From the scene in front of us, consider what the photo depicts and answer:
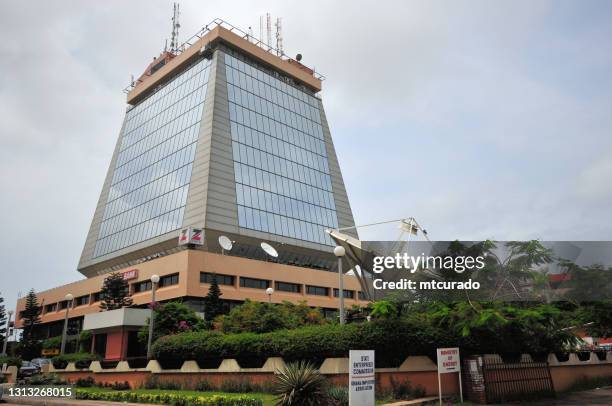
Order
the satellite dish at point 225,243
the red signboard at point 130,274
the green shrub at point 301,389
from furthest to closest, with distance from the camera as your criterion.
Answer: the red signboard at point 130,274
the satellite dish at point 225,243
the green shrub at point 301,389

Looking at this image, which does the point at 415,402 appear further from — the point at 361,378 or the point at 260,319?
the point at 260,319

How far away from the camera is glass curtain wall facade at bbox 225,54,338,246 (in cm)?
6700

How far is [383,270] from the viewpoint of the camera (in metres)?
25.5

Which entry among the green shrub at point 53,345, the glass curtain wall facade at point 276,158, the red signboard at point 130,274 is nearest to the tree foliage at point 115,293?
the red signboard at point 130,274

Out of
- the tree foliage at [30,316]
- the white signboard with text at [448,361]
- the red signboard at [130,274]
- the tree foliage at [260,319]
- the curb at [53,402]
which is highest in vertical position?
the red signboard at [130,274]

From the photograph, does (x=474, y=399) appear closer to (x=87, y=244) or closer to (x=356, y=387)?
(x=356, y=387)

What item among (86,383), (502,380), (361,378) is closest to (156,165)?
(86,383)

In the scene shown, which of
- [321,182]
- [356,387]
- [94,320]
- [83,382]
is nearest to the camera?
[356,387]

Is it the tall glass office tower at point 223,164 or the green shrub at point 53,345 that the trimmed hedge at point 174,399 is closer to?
the tall glass office tower at point 223,164

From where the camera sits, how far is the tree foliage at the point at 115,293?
57375 mm

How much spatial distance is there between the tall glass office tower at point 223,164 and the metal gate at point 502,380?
4341 cm

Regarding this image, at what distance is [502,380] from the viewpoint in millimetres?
19031

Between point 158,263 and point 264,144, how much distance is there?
936 inches

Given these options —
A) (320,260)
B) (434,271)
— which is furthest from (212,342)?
(320,260)
